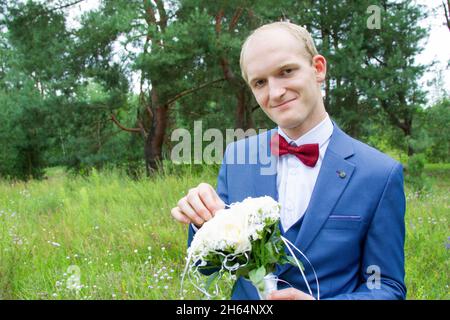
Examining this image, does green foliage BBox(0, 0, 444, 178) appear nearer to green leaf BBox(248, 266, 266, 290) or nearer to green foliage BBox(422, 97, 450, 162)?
A: green foliage BBox(422, 97, 450, 162)

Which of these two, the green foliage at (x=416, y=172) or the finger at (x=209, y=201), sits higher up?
the finger at (x=209, y=201)

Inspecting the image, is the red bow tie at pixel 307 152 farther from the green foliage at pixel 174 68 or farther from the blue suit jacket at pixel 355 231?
the green foliage at pixel 174 68

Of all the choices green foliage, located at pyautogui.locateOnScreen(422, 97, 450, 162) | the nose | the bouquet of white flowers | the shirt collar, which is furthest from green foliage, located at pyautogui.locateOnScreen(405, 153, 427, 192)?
the bouquet of white flowers

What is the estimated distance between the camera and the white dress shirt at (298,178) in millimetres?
1529

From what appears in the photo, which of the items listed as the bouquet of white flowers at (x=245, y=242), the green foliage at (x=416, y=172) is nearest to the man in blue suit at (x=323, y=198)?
the bouquet of white flowers at (x=245, y=242)

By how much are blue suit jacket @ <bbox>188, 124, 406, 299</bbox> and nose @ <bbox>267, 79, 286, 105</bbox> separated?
0.27m

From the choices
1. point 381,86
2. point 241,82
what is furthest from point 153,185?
point 381,86

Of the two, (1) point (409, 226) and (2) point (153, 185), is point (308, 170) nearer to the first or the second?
(1) point (409, 226)

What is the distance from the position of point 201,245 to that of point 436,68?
1824 cm

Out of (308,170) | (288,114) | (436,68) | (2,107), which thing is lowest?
(308,170)

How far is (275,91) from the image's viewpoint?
1405 mm

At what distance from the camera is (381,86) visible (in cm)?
1429

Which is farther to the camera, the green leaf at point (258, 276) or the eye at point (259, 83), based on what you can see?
the eye at point (259, 83)

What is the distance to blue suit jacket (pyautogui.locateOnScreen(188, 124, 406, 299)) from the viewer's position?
4.59 feet
